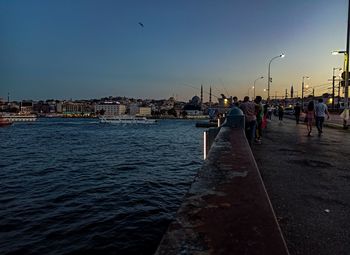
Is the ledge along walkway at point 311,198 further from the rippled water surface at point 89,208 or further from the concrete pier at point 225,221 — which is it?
the rippled water surface at point 89,208

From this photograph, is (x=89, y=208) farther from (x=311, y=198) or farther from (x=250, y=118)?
(x=311, y=198)

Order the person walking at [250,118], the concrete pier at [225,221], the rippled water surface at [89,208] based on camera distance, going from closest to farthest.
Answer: the concrete pier at [225,221]
the rippled water surface at [89,208]
the person walking at [250,118]

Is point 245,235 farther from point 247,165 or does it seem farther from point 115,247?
point 115,247

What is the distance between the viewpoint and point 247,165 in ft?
14.7

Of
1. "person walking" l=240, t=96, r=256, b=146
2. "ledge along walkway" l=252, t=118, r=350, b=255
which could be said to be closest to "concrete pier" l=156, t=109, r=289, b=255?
"ledge along walkway" l=252, t=118, r=350, b=255

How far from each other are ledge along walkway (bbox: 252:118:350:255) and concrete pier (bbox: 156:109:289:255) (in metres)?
0.65

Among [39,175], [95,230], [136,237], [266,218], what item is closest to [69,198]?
[95,230]

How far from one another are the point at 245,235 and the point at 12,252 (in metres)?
7.32

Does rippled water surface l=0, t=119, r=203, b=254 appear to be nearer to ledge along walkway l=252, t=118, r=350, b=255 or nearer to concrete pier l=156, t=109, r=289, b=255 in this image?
ledge along walkway l=252, t=118, r=350, b=255

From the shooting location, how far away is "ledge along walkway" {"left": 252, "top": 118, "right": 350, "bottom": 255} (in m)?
3.07

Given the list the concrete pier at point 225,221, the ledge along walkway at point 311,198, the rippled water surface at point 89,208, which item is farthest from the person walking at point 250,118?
the concrete pier at point 225,221

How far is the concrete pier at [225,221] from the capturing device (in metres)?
1.82

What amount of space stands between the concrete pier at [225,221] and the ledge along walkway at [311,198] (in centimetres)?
65

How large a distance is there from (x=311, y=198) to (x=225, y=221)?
9.61 feet
